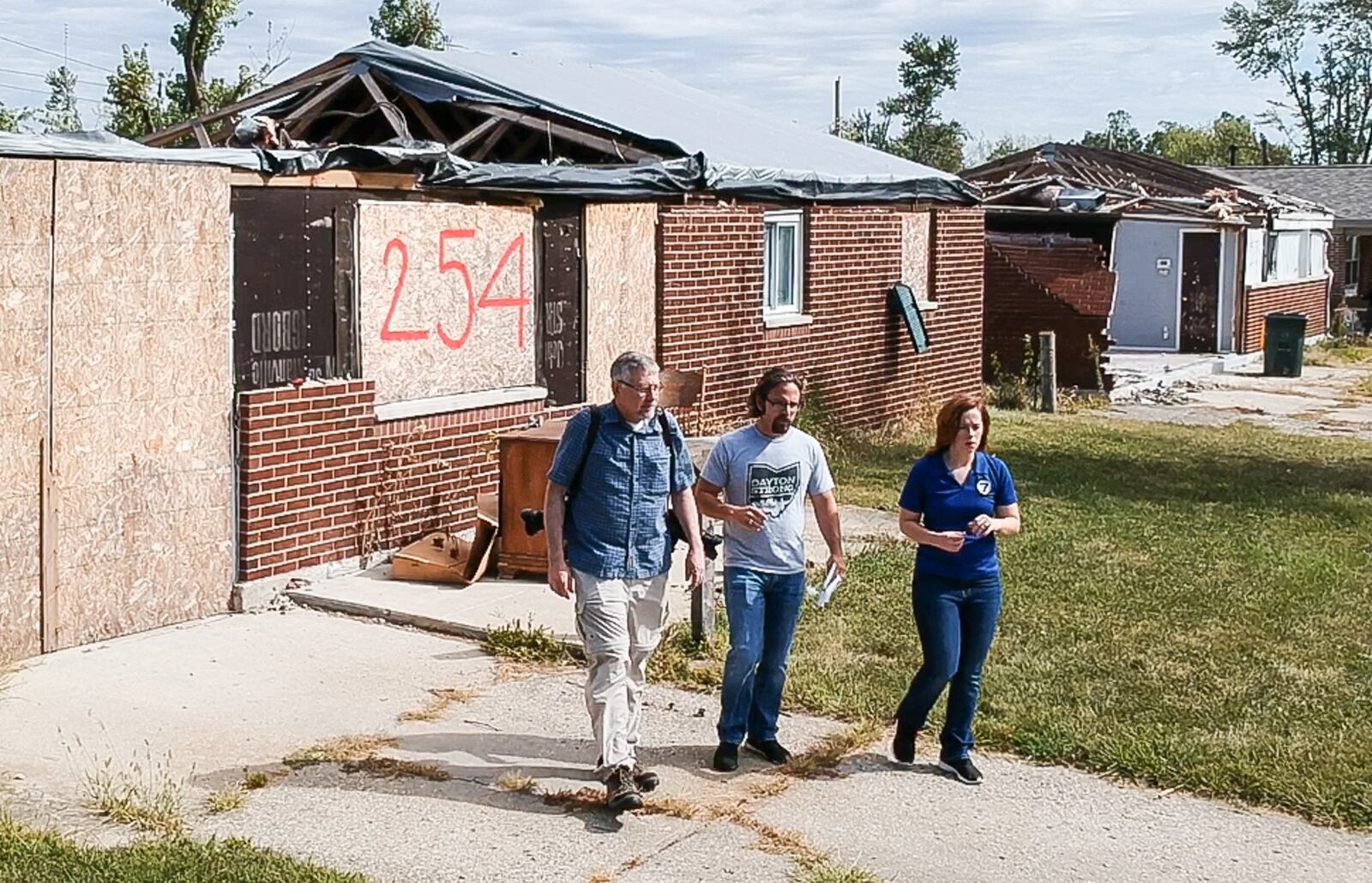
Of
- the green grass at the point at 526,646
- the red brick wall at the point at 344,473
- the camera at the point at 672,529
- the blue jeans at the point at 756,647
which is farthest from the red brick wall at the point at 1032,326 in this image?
the blue jeans at the point at 756,647

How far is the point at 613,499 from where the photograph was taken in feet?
21.6

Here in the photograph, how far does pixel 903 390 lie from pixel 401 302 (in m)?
8.54

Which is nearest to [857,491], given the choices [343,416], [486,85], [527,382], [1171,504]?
[1171,504]

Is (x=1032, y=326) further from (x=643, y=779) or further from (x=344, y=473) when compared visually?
(x=643, y=779)

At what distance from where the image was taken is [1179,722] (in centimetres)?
762

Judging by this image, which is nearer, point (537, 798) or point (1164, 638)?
point (537, 798)

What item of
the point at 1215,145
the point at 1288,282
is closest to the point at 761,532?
the point at 1288,282

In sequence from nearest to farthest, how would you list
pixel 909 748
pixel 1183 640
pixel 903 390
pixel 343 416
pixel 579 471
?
pixel 579 471 < pixel 909 748 < pixel 1183 640 < pixel 343 416 < pixel 903 390

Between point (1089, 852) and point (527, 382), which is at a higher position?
point (527, 382)

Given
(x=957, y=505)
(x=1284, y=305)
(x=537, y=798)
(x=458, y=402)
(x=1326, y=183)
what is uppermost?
(x=1326, y=183)

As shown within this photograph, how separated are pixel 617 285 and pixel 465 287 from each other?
2009mm

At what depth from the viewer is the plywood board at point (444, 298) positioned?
10391 millimetres

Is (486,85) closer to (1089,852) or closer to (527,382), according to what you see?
(527,382)

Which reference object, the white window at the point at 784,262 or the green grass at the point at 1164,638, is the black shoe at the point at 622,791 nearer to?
the green grass at the point at 1164,638
